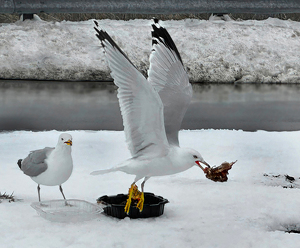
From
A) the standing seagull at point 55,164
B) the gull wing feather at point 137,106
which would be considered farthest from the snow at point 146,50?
the gull wing feather at point 137,106

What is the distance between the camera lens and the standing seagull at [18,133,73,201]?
11.8 feet

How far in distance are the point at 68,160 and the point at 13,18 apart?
621 cm

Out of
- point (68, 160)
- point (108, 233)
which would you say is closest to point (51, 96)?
point (68, 160)

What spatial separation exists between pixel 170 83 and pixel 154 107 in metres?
0.62

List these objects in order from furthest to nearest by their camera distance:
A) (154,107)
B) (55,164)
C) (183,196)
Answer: (183,196) < (55,164) < (154,107)

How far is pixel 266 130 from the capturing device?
22.8 ft

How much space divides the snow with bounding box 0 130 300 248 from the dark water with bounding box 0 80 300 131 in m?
0.59

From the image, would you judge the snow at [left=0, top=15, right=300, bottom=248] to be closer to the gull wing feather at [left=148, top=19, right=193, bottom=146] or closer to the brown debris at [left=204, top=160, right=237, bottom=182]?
the brown debris at [left=204, top=160, right=237, bottom=182]

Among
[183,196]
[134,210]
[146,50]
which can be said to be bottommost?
[183,196]

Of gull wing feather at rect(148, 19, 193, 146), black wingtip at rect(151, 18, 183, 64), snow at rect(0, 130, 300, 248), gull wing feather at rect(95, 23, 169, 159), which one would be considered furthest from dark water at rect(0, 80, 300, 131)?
gull wing feather at rect(95, 23, 169, 159)

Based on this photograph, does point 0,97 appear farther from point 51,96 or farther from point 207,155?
point 207,155

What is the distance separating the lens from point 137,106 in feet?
10.9

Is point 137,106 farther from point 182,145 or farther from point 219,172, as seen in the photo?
point 182,145

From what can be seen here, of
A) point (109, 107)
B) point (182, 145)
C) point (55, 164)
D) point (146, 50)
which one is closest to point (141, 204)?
point (55, 164)
